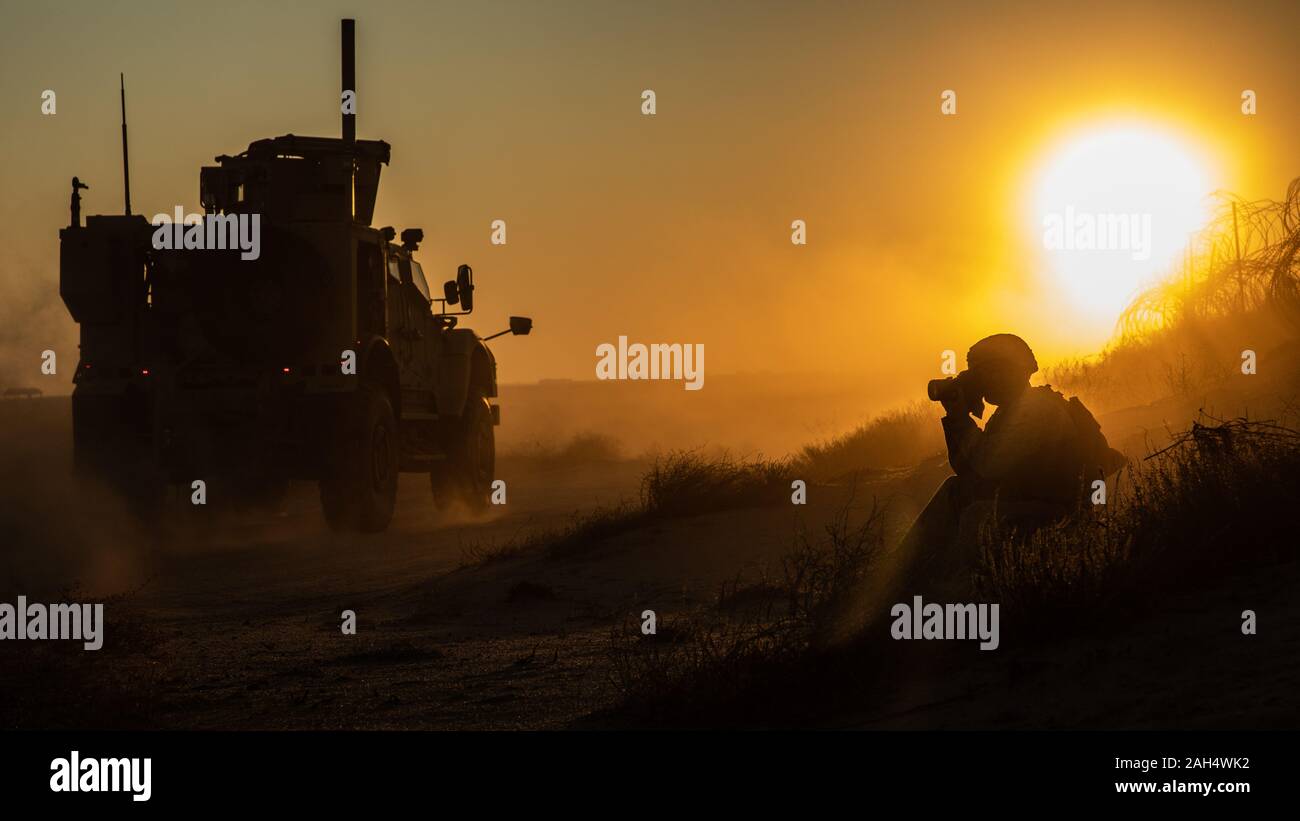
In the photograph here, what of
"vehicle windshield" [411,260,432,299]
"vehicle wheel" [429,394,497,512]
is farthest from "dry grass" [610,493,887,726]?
"vehicle wheel" [429,394,497,512]

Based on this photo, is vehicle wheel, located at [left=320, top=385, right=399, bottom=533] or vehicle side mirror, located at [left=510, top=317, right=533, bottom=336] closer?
vehicle wheel, located at [left=320, top=385, right=399, bottom=533]

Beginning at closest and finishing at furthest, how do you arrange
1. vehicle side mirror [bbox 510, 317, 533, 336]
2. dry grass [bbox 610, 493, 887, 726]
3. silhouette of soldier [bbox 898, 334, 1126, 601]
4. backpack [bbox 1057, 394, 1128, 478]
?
dry grass [bbox 610, 493, 887, 726] → silhouette of soldier [bbox 898, 334, 1126, 601] → backpack [bbox 1057, 394, 1128, 478] → vehicle side mirror [bbox 510, 317, 533, 336]

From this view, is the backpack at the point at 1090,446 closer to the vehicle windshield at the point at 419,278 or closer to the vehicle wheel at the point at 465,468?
the vehicle windshield at the point at 419,278

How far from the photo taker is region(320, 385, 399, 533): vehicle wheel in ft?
54.3

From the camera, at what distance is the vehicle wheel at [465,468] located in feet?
66.7

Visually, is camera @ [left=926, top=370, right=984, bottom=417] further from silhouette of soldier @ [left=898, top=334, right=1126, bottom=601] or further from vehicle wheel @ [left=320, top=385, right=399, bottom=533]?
vehicle wheel @ [left=320, top=385, right=399, bottom=533]

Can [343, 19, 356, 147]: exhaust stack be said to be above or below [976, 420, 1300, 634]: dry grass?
above

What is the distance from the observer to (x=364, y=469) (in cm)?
1681

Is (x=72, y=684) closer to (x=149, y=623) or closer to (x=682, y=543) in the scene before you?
(x=149, y=623)

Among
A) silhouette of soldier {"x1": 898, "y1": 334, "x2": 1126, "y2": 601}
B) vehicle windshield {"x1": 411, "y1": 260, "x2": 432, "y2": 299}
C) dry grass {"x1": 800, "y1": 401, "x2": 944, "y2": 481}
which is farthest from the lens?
vehicle windshield {"x1": 411, "y1": 260, "x2": 432, "y2": 299}

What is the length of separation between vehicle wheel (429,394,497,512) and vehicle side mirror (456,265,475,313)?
164cm

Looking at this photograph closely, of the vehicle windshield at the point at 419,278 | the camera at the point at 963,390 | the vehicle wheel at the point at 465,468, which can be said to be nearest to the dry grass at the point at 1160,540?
the camera at the point at 963,390
